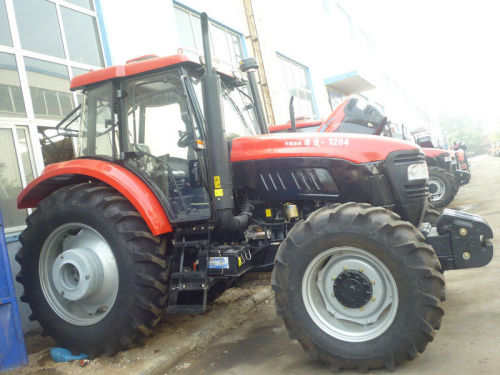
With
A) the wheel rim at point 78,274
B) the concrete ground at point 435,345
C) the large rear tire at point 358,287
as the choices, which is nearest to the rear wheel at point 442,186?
the concrete ground at point 435,345

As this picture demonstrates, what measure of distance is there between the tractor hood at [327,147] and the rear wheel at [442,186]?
727cm

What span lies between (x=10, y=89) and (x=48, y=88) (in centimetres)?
56

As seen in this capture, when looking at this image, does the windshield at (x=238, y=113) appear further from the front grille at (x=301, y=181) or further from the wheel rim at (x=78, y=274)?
the wheel rim at (x=78, y=274)

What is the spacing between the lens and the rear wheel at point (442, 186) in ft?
32.4

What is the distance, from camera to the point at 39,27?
5.95m

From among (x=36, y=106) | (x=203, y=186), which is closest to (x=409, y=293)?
(x=203, y=186)

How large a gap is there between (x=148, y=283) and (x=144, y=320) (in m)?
0.32

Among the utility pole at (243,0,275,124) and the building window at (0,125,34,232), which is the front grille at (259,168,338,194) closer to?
the building window at (0,125,34,232)

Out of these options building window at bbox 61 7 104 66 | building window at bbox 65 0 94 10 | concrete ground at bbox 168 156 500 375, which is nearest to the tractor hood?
concrete ground at bbox 168 156 500 375

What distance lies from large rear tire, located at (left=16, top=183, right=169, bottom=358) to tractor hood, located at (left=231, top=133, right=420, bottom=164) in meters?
1.20

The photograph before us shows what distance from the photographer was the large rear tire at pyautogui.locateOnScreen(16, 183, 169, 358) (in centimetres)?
343

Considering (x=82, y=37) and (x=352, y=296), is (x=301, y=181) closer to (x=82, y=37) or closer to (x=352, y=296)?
(x=352, y=296)

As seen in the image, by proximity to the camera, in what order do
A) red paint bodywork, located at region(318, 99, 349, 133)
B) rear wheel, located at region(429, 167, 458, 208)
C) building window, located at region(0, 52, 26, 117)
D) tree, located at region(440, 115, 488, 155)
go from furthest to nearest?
tree, located at region(440, 115, 488, 155) < rear wheel, located at region(429, 167, 458, 208) < red paint bodywork, located at region(318, 99, 349, 133) < building window, located at region(0, 52, 26, 117)

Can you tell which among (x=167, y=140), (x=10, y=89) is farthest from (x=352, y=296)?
(x=10, y=89)
